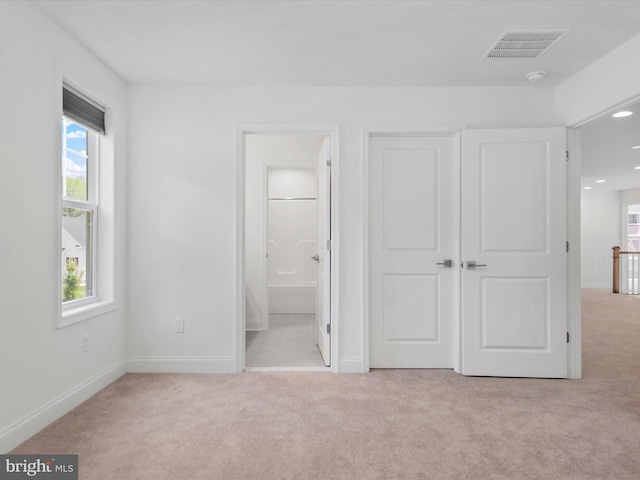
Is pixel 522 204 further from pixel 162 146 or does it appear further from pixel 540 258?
pixel 162 146

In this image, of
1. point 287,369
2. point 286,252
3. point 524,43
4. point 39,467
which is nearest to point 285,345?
point 287,369

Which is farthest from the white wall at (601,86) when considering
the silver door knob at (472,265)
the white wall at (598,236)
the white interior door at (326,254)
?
the white wall at (598,236)

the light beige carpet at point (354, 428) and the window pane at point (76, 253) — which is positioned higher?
the window pane at point (76, 253)

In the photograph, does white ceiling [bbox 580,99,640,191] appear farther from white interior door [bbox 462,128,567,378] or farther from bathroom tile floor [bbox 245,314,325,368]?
bathroom tile floor [bbox 245,314,325,368]

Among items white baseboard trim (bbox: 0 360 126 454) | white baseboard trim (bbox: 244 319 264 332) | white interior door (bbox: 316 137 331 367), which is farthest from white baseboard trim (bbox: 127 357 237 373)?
white baseboard trim (bbox: 244 319 264 332)

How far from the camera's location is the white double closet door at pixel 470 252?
3123 millimetres

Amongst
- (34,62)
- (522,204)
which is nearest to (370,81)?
(522,204)

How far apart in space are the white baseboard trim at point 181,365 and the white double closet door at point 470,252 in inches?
50.4

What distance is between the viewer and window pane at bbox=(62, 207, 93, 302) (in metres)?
2.68

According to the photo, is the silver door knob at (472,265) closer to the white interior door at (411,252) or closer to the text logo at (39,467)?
the white interior door at (411,252)

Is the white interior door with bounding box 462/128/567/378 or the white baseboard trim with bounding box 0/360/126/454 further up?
the white interior door with bounding box 462/128/567/378

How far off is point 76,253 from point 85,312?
0.48 meters

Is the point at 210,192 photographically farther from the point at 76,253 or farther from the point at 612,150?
the point at 612,150

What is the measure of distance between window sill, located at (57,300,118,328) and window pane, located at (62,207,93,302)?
0.13 metres
